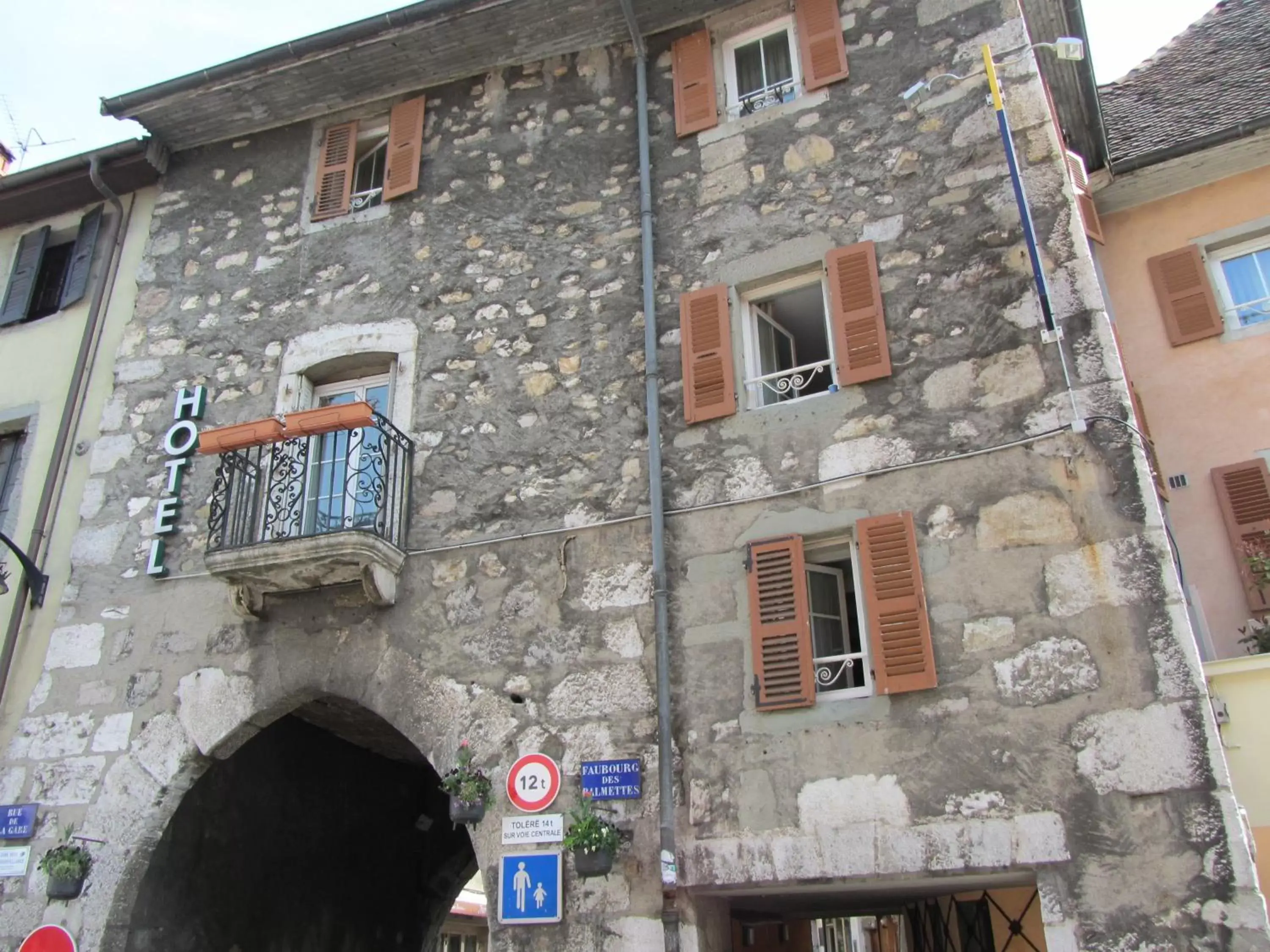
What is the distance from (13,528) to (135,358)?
69.5 inches

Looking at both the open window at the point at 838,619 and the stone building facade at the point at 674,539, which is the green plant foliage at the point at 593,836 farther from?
the open window at the point at 838,619

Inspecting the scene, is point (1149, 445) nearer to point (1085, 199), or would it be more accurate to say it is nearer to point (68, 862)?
point (1085, 199)

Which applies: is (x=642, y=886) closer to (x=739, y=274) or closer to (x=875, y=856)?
(x=875, y=856)

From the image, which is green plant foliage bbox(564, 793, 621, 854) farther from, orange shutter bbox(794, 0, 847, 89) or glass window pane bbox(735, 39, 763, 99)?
glass window pane bbox(735, 39, 763, 99)

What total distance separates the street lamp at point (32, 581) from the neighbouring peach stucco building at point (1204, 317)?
8.84 metres

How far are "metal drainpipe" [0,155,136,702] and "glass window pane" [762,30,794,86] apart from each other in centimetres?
624


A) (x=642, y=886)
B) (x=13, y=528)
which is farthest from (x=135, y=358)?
(x=642, y=886)

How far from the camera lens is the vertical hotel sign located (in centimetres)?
855

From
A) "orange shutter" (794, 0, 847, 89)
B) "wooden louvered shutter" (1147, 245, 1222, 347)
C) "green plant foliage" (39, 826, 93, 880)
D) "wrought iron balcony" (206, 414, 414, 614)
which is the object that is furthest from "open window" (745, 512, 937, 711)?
"green plant foliage" (39, 826, 93, 880)

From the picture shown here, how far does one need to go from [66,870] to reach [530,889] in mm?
3359

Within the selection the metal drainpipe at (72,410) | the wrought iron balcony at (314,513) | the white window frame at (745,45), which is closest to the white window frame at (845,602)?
the wrought iron balcony at (314,513)

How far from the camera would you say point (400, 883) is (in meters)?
10.9

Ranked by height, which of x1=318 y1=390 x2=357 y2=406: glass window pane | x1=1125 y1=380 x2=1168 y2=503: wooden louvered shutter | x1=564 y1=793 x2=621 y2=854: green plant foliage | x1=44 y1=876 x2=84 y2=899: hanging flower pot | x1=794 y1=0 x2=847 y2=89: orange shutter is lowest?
x1=44 y1=876 x2=84 y2=899: hanging flower pot

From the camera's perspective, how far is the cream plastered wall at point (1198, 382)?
28.1 ft
